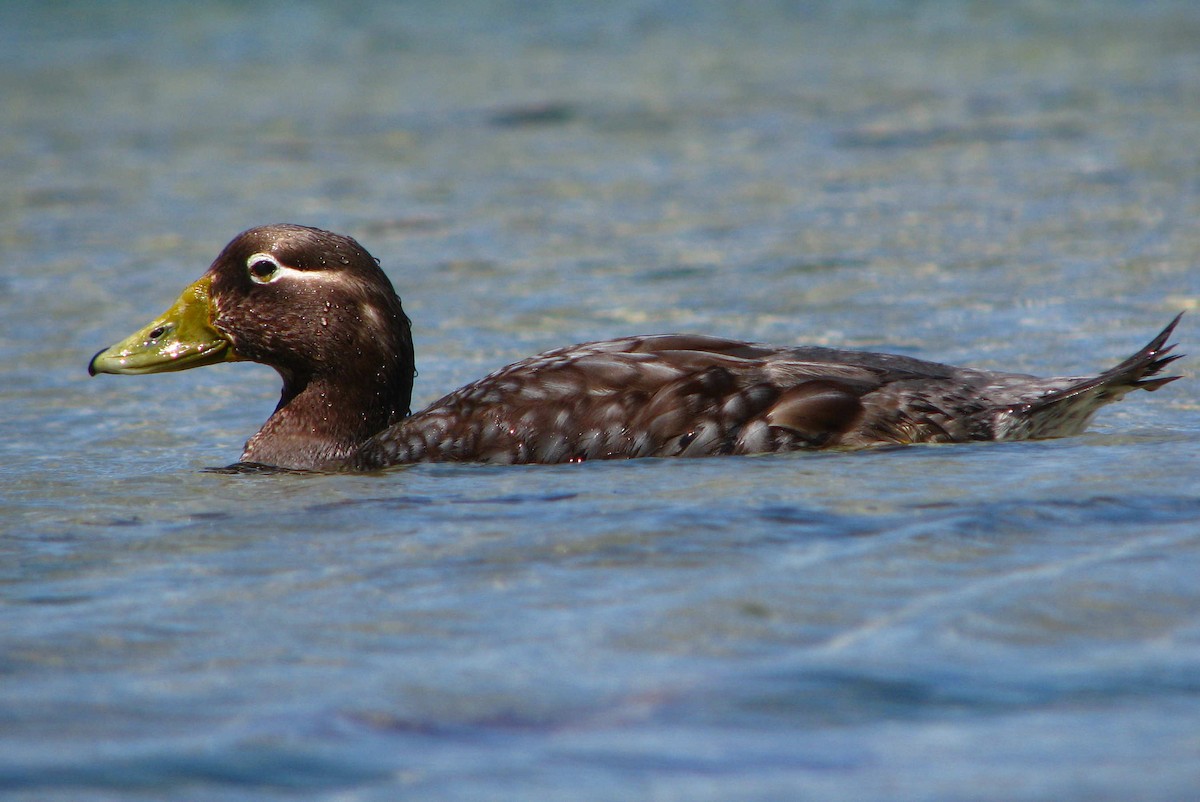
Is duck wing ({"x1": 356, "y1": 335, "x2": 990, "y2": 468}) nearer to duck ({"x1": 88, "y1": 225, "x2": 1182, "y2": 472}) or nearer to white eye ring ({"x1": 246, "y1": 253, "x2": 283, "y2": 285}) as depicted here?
duck ({"x1": 88, "y1": 225, "x2": 1182, "y2": 472})

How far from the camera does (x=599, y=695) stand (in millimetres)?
3926

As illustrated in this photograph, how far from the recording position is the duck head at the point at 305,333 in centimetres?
691

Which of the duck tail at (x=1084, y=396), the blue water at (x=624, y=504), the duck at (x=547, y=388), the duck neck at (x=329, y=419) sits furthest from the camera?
the duck neck at (x=329, y=419)

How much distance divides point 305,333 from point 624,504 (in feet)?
6.36

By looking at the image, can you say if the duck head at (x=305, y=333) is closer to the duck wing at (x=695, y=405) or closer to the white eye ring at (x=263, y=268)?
the white eye ring at (x=263, y=268)

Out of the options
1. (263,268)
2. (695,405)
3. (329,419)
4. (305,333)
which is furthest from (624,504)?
(263,268)

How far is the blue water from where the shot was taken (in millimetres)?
3693

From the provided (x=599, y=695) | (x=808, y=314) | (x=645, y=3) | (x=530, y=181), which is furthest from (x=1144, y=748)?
(x=645, y=3)

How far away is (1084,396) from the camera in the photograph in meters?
6.28

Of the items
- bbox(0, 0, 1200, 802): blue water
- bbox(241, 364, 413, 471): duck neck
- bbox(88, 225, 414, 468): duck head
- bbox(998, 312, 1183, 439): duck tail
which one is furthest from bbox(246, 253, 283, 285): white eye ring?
bbox(998, 312, 1183, 439): duck tail

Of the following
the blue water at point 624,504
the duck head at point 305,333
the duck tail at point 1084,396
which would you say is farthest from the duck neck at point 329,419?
the duck tail at point 1084,396

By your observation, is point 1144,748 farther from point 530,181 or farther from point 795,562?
point 530,181

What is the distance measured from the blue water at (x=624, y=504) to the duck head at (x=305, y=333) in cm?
39

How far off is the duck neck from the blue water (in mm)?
294
